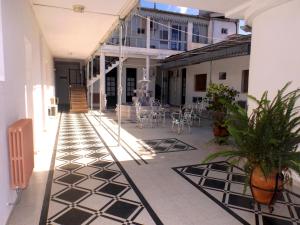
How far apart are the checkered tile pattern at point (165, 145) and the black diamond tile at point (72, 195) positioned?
2.14 meters

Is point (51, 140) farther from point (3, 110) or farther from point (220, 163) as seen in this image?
point (220, 163)

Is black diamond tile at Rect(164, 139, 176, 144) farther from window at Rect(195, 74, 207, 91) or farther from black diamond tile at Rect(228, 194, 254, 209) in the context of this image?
window at Rect(195, 74, 207, 91)

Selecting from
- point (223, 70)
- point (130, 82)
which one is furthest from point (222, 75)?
point (130, 82)

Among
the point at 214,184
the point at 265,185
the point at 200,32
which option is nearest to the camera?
the point at 265,185

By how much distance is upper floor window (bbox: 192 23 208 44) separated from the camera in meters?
14.7

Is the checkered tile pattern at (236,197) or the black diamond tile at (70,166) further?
the black diamond tile at (70,166)

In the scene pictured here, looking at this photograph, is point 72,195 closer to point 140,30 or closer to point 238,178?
point 238,178

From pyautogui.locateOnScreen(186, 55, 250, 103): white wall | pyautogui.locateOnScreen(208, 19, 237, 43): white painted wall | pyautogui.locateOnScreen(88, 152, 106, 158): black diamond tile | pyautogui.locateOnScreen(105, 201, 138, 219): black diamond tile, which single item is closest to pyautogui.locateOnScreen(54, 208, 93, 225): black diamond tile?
pyautogui.locateOnScreen(105, 201, 138, 219): black diamond tile

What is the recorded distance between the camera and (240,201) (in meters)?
2.74

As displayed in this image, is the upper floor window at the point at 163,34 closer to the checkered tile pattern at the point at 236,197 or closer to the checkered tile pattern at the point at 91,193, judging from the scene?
the checkered tile pattern at the point at 91,193

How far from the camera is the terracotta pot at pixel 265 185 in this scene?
8.09ft

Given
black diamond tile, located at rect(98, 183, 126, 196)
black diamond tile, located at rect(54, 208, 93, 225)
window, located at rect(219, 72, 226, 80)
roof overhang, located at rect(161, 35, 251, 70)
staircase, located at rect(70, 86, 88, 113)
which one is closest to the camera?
black diamond tile, located at rect(54, 208, 93, 225)

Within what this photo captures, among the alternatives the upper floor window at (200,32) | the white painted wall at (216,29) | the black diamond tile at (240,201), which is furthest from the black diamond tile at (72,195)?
the white painted wall at (216,29)

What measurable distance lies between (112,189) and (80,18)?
3.69 meters
